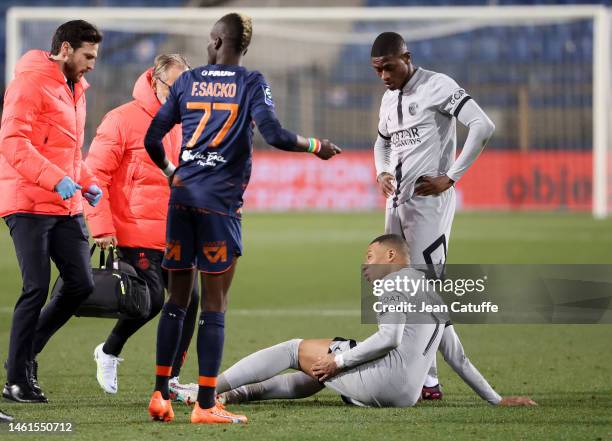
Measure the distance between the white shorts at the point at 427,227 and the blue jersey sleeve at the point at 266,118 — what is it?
1.47 m

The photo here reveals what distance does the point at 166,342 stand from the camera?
5.14m

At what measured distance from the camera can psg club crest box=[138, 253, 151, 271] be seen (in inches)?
246

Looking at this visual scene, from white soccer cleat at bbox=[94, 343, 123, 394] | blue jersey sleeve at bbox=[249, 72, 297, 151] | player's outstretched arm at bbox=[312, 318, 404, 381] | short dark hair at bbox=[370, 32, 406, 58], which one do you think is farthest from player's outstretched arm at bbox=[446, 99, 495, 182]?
white soccer cleat at bbox=[94, 343, 123, 394]

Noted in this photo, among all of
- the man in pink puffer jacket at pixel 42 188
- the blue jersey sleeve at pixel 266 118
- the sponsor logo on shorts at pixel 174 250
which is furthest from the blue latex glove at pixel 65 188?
the blue jersey sleeve at pixel 266 118

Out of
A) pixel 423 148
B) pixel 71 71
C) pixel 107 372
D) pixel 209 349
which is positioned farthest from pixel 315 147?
pixel 107 372

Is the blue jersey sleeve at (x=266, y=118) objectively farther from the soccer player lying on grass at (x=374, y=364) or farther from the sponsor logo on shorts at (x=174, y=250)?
the soccer player lying on grass at (x=374, y=364)

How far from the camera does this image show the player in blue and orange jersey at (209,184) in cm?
505

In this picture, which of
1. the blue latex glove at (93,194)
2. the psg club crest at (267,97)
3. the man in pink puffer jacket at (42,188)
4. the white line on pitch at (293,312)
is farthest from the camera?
the white line on pitch at (293,312)

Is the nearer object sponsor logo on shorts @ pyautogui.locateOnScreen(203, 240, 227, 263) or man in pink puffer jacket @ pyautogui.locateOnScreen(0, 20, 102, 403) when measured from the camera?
sponsor logo on shorts @ pyautogui.locateOnScreen(203, 240, 227, 263)

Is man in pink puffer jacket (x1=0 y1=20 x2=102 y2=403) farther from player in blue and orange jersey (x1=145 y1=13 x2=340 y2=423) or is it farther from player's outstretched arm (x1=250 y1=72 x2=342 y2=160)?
player's outstretched arm (x1=250 y1=72 x2=342 y2=160)

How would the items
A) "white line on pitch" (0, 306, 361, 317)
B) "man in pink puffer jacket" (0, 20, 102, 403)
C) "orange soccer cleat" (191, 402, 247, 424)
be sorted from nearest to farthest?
"orange soccer cleat" (191, 402, 247, 424) → "man in pink puffer jacket" (0, 20, 102, 403) → "white line on pitch" (0, 306, 361, 317)

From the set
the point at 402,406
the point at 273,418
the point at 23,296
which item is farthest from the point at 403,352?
the point at 23,296

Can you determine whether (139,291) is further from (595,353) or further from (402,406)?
(595,353)

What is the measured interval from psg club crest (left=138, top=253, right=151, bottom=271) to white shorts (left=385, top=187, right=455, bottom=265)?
1.41m
